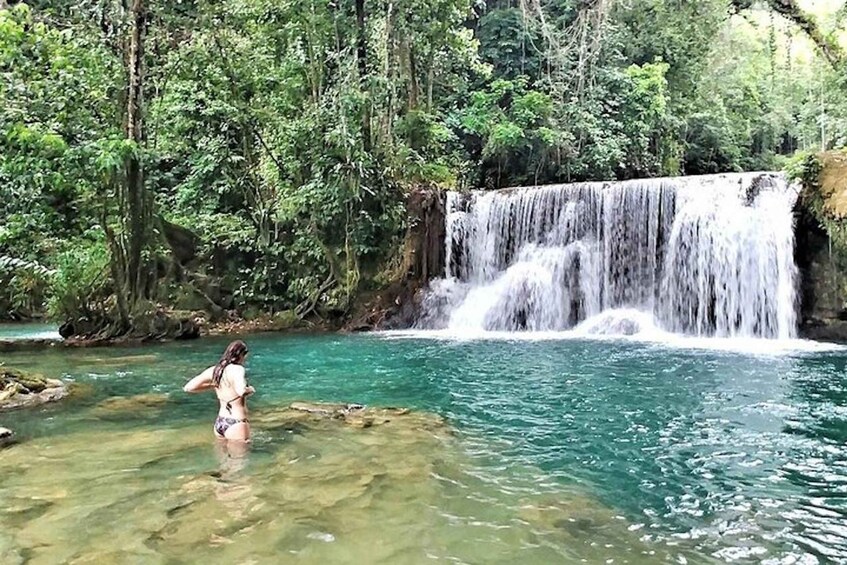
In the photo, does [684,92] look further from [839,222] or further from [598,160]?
[839,222]

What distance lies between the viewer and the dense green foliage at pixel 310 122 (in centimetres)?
1336

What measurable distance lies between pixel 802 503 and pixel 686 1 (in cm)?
1539

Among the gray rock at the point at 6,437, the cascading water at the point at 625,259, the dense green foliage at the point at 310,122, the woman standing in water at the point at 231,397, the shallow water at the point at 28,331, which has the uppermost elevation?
the dense green foliage at the point at 310,122

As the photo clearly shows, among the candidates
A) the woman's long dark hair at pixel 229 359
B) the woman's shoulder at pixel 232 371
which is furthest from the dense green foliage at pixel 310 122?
the woman's shoulder at pixel 232 371

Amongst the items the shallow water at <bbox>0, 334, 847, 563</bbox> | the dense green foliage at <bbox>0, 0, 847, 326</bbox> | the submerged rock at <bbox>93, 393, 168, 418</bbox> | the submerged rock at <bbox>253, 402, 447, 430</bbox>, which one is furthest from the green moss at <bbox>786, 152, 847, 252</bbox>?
the submerged rock at <bbox>93, 393, 168, 418</bbox>

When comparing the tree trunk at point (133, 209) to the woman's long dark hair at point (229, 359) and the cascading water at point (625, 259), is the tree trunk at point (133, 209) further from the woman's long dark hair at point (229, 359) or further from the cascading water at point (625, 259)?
the woman's long dark hair at point (229, 359)

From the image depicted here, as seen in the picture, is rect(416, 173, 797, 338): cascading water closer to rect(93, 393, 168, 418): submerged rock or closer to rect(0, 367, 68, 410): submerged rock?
rect(93, 393, 168, 418): submerged rock

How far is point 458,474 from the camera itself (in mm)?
5566

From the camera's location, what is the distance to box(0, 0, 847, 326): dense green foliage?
13.4 metres

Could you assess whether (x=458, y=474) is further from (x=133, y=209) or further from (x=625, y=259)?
(x=625, y=259)

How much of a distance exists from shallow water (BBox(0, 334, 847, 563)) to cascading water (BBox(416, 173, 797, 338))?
5.29 meters

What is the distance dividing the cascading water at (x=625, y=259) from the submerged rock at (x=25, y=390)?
10.1 m

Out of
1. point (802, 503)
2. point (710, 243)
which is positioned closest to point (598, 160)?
point (710, 243)

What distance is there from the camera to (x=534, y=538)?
4254 millimetres
